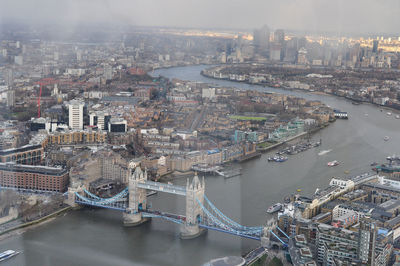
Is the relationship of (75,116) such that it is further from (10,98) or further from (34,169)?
(34,169)

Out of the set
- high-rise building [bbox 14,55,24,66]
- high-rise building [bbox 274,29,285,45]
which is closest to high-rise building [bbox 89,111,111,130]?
high-rise building [bbox 14,55,24,66]

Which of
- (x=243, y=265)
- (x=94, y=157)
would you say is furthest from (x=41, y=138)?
(x=243, y=265)

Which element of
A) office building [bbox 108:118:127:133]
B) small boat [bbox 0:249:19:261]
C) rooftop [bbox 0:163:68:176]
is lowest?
small boat [bbox 0:249:19:261]

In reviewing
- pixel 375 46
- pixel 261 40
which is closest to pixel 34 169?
pixel 261 40

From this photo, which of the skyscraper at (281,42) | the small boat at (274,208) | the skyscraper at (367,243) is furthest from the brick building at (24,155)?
the skyscraper at (281,42)

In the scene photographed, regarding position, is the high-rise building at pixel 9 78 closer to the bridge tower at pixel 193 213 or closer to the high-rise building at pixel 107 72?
the high-rise building at pixel 107 72

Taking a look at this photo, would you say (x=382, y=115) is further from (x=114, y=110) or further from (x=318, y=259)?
(x=318, y=259)

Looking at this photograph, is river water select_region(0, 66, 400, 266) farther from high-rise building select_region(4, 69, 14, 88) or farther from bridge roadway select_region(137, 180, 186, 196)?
high-rise building select_region(4, 69, 14, 88)
